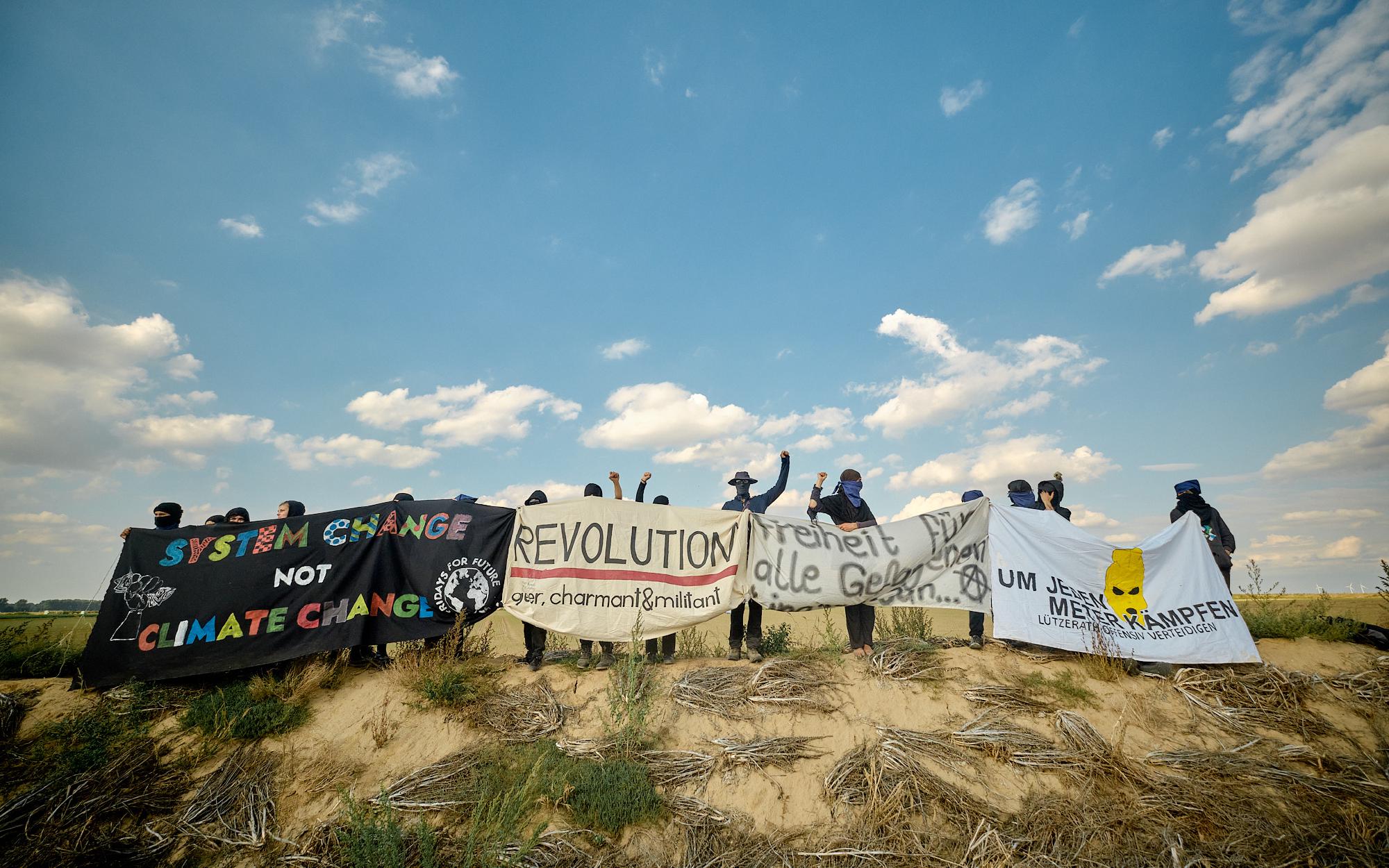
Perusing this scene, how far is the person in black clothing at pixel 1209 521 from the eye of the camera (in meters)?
8.31

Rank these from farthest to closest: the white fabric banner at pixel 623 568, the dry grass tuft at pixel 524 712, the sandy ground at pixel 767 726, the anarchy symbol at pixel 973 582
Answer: the anarchy symbol at pixel 973 582 < the white fabric banner at pixel 623 568 < the dry grass tuft at pixel 524 712 < the sandy ground at pixel 767 726

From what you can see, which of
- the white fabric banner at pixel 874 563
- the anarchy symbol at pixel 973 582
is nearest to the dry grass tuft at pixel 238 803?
the white fabric banner at pixel 874 563

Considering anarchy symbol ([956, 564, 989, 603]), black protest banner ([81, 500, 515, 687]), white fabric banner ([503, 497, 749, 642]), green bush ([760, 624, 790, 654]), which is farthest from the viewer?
green bush ([760, 624, 790, 654])

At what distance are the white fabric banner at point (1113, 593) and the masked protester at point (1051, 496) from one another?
445 mm

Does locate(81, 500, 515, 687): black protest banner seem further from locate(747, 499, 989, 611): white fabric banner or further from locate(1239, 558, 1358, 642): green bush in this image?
locate(1239, 558, 1358, 642): green bush

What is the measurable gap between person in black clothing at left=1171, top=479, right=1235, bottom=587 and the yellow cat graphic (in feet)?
3.63

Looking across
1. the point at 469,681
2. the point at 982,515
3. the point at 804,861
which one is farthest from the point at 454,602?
the point at 982,515

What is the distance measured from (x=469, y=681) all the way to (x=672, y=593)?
277 centimetres

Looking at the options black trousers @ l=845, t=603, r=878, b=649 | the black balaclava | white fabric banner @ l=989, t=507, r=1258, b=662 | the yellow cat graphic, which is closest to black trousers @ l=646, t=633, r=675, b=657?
black trousers @ l=845, t=603, r=878, b=649

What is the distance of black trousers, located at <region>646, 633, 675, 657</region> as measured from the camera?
8.03 meters

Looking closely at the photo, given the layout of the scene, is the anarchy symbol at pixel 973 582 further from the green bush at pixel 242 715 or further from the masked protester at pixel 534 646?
the green bush at pixel 242 715

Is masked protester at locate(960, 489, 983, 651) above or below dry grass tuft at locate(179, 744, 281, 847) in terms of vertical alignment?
above

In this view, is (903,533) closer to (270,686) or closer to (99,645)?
(270,686)

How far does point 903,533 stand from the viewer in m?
8.17
